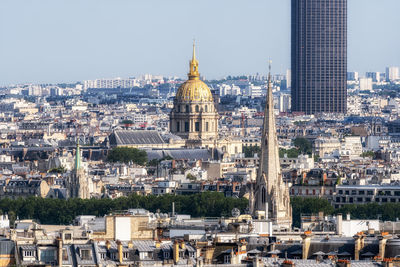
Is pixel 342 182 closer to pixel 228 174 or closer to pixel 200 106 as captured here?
pixel 228 174

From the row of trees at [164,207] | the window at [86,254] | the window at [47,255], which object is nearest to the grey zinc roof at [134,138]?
the row of trees at [164,207]

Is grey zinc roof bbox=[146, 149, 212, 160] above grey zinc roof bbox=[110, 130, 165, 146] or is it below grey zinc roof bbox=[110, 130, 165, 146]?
below

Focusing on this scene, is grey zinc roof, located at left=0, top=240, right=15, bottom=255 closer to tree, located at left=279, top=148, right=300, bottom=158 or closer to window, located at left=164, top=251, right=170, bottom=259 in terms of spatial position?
window, located at left=164, top=251, right=170, bottom=259

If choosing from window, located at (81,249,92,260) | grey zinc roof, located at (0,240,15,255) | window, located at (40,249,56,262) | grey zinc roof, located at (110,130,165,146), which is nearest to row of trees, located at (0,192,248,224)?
grey zinc roof, located at (0,240,15,255)

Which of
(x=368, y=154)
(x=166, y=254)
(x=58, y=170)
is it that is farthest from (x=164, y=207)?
(x=368, y=154)

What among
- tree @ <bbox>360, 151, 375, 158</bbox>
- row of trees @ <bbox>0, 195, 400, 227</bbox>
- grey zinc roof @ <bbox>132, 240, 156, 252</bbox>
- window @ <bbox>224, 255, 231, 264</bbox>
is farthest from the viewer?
tree @ <bbox>360, 151, 375, 158</bbox>

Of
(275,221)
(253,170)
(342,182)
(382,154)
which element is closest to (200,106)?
(382,154)
